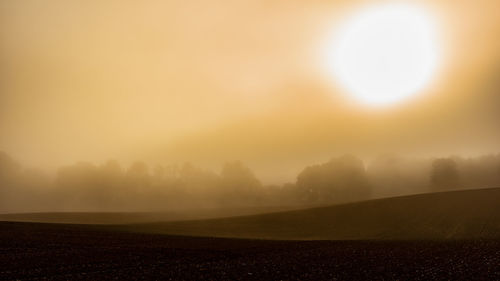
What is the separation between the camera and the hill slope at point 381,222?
61156mm

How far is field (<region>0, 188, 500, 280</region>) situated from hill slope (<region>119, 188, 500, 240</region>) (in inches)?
6.3

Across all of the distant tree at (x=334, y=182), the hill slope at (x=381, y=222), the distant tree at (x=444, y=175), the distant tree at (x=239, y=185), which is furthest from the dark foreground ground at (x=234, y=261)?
the distant tree at (x=239, y=185)

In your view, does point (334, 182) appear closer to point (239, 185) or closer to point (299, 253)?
point (239, 185)

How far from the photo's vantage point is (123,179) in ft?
609

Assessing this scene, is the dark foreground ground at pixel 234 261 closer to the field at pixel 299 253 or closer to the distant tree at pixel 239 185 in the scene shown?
the field at pixel 299 253

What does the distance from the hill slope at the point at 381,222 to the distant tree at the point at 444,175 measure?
53366 millimetres

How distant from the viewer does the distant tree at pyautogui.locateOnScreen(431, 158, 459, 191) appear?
146 meters

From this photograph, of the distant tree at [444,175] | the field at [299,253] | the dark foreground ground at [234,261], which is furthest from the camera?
the distant tree at [444,175]

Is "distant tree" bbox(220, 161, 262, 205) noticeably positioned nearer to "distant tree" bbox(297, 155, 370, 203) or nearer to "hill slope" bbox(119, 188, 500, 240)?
"distant tree" bbox(297, 155, 370, 203)

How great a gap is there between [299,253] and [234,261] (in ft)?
26.4

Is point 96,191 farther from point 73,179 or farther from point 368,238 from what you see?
point 368,238

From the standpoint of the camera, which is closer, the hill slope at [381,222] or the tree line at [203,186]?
the hill slope at [381,222]

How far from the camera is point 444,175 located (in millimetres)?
146375

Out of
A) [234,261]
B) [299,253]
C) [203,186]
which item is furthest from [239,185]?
[234,261]
